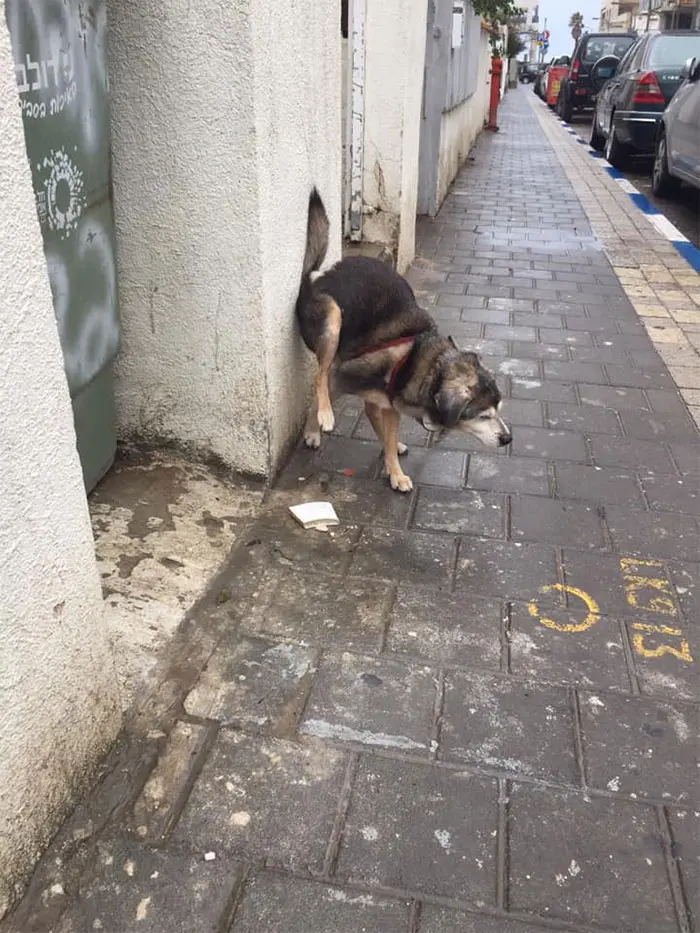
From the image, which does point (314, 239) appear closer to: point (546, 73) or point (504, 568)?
point (504, 568)

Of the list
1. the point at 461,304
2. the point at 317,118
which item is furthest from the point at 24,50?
the point at 461,304

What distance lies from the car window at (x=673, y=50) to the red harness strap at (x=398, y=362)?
437 inches

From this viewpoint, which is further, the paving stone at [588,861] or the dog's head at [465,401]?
the dog's head at [465,401]

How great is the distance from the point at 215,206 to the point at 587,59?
21.5m

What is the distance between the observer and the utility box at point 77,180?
2.39m

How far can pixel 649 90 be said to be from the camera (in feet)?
38.8

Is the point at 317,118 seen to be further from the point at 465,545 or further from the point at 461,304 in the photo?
the point at 461,304

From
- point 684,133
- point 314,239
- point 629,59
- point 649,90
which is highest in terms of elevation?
point 629,59

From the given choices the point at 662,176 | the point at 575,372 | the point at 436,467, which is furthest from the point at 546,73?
the point at 436,467

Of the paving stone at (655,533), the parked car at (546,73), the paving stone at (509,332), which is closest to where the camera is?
the paving stone at (655,533)

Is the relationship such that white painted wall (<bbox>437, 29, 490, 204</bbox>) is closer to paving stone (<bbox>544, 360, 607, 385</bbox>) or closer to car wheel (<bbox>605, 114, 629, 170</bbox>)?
car wheel (<bbox>605, 114, 629, 170</bbox>)

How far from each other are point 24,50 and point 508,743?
2504 millimetres

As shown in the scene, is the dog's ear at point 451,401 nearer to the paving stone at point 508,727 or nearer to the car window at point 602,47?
the paving stone at point 508,727

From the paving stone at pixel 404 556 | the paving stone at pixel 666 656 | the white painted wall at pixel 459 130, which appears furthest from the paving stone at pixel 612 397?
the white painted wall at pixel 459 130
